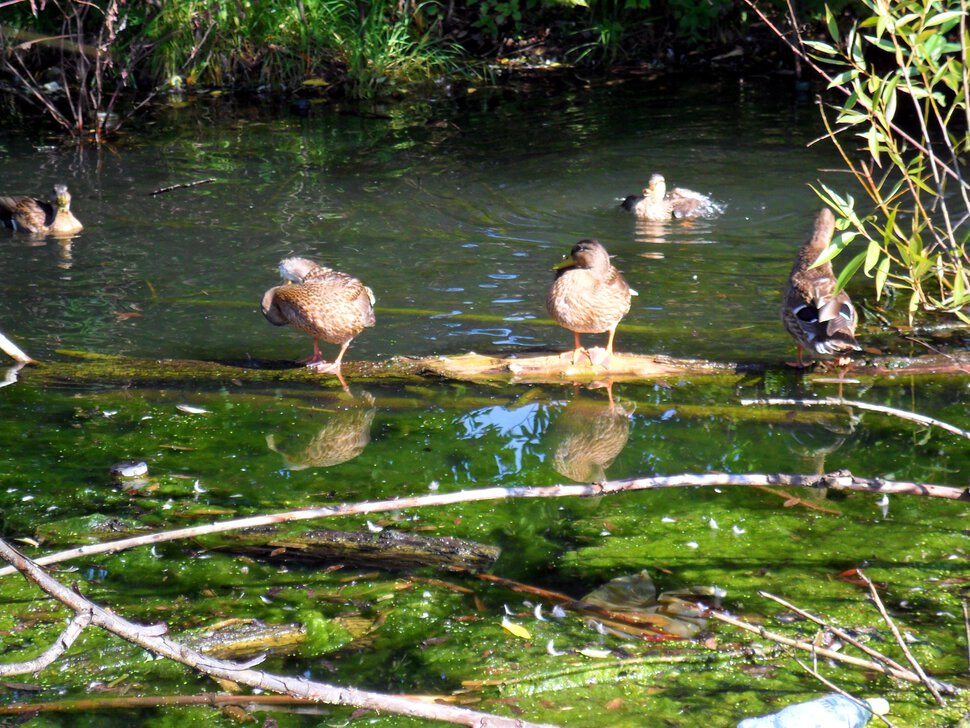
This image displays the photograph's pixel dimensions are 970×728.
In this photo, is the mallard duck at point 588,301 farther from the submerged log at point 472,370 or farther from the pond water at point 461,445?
the pond water at point 461,445

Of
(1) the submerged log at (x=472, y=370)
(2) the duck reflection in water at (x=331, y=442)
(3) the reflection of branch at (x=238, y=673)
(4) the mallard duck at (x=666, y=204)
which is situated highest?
(3) the reflection of branch at (x=238, y=673)

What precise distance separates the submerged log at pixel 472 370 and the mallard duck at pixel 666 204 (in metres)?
4.24

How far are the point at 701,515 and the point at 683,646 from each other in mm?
1065

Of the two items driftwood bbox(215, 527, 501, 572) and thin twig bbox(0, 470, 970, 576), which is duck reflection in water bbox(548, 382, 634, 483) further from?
thin twig bbox(0, 470, 970, 576)

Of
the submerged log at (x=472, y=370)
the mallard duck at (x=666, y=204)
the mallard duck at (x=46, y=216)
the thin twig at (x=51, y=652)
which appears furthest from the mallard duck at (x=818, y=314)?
the mallard duck at (x=46, y=216)

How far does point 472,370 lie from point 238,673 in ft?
12.9

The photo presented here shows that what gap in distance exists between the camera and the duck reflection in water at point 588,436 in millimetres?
5219

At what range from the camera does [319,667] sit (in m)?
3.53

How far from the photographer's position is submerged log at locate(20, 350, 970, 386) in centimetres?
614

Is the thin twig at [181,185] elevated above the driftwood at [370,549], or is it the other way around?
the thin twig at [181,185]

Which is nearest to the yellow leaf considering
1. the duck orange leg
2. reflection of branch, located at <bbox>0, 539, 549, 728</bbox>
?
reflection of branch, located at <bbox>0, 539, 549, 728</bbox>

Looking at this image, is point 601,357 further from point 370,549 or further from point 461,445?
point 370,549

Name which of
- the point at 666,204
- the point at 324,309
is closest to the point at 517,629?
the point at 324,309

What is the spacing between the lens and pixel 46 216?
32.8 ft
